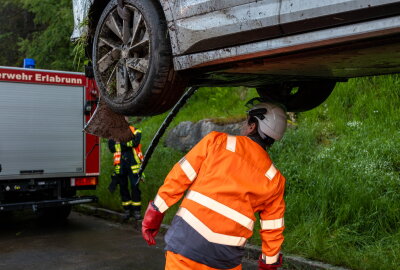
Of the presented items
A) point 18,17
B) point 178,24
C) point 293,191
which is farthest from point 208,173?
point 18,17

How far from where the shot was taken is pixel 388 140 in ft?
23.1

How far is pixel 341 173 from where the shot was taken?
6648 millimetres

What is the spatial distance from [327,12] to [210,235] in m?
1.36

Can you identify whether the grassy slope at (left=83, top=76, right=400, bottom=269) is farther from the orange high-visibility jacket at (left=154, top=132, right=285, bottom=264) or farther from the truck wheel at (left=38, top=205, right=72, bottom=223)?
the orange high-visibility jacket at (left=154, top=132, right=285, bottom=264)

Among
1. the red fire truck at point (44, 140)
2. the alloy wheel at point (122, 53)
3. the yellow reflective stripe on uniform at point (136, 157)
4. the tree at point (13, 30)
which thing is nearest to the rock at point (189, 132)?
the yellow reflective stripe on uniform at point (136, 157)

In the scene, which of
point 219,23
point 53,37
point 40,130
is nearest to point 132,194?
point 40,130

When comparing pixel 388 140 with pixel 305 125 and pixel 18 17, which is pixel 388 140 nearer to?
pixel 305 125

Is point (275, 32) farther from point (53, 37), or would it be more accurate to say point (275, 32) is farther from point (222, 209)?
point (53, 37)

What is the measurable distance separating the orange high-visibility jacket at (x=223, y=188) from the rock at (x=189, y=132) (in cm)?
668

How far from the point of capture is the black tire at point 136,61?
10.5 ft

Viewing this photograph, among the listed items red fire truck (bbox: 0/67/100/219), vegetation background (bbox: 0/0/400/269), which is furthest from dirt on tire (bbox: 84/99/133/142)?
red fire truck (bbox: 0/67/100/219)

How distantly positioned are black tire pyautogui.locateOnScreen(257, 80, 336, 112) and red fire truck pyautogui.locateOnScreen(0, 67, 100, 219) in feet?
17.2

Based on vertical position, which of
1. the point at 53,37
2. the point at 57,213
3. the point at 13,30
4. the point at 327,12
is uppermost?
the point at 13,30

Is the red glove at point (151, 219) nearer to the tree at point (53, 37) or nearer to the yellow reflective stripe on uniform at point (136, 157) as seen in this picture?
the yellow reflective stripe on uniform at point (136, 157)
